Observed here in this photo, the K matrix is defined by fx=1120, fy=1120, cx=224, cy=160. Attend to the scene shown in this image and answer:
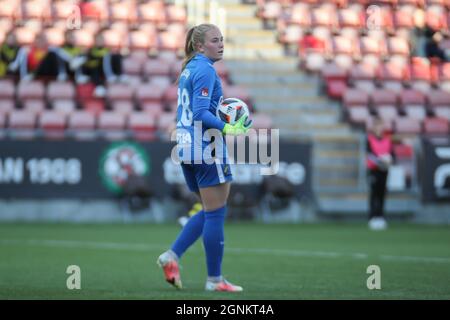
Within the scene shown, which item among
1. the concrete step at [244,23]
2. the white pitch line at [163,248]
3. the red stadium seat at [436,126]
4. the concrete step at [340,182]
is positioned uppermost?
the concrete step at [244,23]

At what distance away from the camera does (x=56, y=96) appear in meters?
22.0

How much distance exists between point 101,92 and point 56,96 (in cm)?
90

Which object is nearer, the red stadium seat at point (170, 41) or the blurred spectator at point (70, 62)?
the blurred spectator at point (70, 62)

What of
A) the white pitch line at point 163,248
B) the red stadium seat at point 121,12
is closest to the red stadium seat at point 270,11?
the red stadium seat at point 121,12

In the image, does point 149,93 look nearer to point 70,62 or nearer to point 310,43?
→ point 70,62

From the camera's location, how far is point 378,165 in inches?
788

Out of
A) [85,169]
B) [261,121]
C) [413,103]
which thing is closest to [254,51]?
[261,121]

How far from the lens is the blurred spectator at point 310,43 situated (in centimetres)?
2509

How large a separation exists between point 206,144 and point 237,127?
28 centimetres

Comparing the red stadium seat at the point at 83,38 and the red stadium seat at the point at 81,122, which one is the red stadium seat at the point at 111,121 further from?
the red stadium seat at the point at 83,38

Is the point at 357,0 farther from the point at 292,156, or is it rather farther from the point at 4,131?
the point at 4,131

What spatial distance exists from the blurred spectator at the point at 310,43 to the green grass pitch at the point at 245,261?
6702 mm

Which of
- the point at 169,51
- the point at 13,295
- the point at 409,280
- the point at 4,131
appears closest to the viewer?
the point at 13,295
